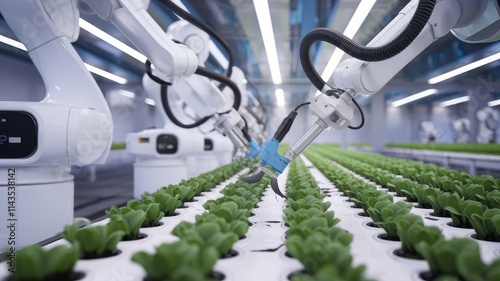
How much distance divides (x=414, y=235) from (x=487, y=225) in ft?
1.02

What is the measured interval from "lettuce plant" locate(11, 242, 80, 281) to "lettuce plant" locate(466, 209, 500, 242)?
0.99 m

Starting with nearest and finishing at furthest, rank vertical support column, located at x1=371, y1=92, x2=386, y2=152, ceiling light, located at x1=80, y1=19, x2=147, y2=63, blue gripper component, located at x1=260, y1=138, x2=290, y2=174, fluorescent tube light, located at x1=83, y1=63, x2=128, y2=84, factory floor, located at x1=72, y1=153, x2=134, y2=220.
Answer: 1. blue gripper component, located at x1=260, y1=138, x2=290, y2=174
2. factory floor, located at x1=72, y1=153, x2=134, y2=220
3. ceiling light, located at x1=80, y1=19, x2=147, y2=63
4. fluorescent tube light, located at x1=83, y1=63, x2=128, y2=84
5. vertical support column, located at x1=371, y1=92, x2=386, y2=152

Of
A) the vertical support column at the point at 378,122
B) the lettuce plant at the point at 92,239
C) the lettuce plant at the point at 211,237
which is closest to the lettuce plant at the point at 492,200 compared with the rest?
the lettuce plant at the point at 211,237

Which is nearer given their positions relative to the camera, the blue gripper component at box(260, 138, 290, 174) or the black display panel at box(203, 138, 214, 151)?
the blue gripper component at box(260, 138, 290, 174)

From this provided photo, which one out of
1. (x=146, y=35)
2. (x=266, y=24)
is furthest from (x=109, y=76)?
(x=146, y=35)

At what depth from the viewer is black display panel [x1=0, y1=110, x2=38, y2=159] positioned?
1.44 m

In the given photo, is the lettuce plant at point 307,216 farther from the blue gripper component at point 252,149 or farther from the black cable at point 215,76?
the blue gripper component at point 252,149

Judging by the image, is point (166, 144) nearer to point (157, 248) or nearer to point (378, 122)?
point (157, 248)

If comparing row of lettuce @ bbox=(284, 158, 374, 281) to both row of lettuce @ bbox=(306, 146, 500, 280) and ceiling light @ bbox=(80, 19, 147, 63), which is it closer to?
row of lettuce @ bbox=(306, 146, 500, 280)

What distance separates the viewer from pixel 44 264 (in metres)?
Answer: 0.61

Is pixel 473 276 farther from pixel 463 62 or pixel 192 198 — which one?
pixel 463 62

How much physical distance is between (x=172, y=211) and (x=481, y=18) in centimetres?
146

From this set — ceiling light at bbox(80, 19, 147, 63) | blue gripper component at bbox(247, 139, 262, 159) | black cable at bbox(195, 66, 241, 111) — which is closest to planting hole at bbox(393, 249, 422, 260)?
black cable at bbox(195, 66, 241, 111)

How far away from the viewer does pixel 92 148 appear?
1.66 meters
